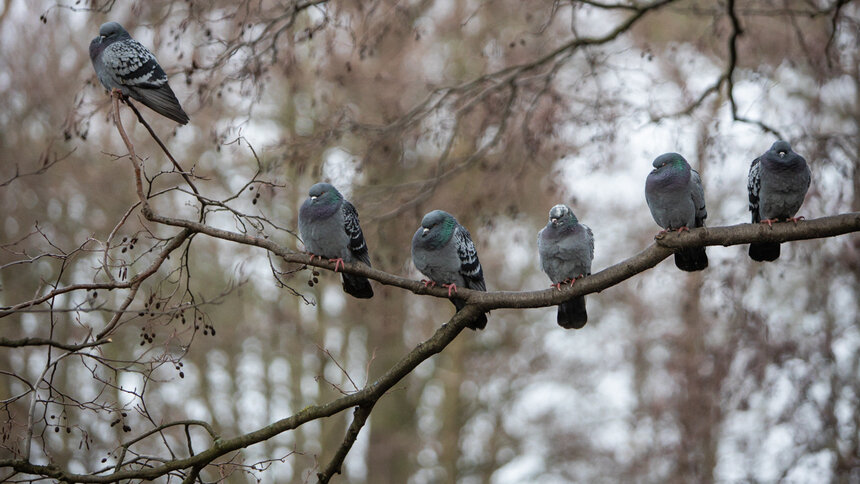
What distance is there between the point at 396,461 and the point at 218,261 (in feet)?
15.6

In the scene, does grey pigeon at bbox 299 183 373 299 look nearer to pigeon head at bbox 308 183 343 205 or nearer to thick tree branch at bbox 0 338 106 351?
pigeon head at bbox 308 183 343 205

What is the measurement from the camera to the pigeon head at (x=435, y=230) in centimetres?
631

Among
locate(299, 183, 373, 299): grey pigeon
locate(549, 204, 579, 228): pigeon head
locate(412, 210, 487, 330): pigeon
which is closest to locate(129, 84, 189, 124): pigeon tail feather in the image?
locate(299, 183, 373, 299): grey pigeon

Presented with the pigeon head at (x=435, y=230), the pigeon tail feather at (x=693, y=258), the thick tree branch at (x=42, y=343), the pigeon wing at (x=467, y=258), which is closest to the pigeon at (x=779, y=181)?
the pigeon tail feather at (x=693, y=258)

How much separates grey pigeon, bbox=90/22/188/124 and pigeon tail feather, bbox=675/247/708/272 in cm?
327

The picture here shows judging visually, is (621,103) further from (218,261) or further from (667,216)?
(218,261)

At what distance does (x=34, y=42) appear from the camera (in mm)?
12445

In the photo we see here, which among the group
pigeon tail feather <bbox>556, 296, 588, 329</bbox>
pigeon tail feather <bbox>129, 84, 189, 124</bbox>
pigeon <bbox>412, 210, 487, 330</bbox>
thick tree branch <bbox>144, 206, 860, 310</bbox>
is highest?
pigeon tail feather <bbox>129, 84, 189, 124</bbox>

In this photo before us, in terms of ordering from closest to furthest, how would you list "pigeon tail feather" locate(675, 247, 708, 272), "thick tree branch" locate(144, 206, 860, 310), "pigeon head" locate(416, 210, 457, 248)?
"thick tree branch" locate(144, 206, 860, 310)
"pigeon tail feather" locate(675, 247, 708, 272)
"pigeon head" locate(416, 210, 457, 248)

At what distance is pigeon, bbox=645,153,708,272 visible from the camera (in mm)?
6020

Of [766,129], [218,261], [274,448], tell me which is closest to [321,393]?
[274,448]

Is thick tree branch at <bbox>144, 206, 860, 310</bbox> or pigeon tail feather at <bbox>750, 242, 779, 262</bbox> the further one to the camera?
pigeon tail feather at <bbox>750, 242, 779, 262</bbox>

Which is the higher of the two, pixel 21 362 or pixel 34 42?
pixel 34 42

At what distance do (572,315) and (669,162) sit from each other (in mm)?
1273
